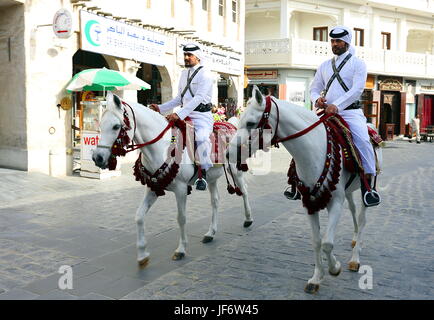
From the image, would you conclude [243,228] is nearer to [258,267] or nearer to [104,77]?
[258,267]

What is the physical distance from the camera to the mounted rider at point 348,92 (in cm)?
443

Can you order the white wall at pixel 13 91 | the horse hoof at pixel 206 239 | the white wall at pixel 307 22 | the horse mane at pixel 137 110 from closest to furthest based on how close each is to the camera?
the horse mane at pixel 137 110 → the horse hoof at pixel 206 239 → the white wall at pixel 13 91 → the white wall at pixel 307 22

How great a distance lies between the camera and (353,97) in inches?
175

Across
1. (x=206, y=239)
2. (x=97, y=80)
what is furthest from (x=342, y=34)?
(x=97, y=80)

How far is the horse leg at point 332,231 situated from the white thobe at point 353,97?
0.55 meters

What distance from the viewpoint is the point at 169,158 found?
494 cm

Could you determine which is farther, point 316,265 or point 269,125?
point 316,265

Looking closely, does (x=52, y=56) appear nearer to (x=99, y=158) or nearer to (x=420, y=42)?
(x=99, y=158)

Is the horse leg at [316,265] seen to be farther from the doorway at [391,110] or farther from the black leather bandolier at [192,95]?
the doorway at [391,110]

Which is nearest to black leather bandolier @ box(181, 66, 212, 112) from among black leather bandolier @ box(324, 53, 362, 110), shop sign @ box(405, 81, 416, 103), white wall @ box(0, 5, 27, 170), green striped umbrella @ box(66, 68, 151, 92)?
black leather bandolier @ box(324, 53, 362, 110)

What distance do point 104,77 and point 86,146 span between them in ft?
6.20

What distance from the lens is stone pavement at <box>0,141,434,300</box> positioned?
13.7ft

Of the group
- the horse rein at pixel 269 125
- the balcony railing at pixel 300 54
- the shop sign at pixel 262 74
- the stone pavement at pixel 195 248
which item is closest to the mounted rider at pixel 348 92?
the horse rein at pixel 269 125

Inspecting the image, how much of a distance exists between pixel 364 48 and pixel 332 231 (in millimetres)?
26132
